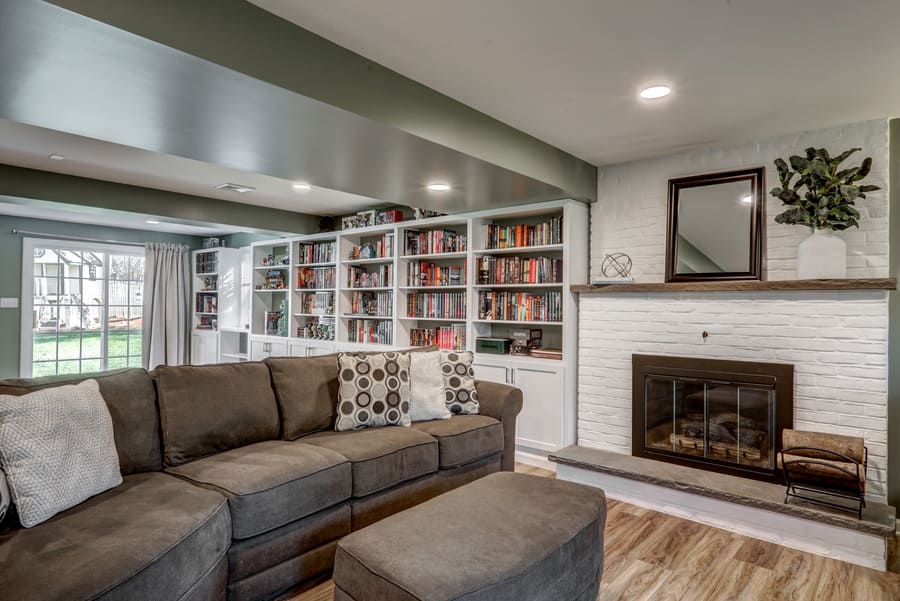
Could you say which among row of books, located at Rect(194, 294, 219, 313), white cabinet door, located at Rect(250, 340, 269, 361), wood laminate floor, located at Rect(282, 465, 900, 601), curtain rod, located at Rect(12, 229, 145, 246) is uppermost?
curtain rod, located at Rect(12, 229, 145, 246)

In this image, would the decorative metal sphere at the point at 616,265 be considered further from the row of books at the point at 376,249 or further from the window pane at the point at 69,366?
the window pane at the point at 69,366

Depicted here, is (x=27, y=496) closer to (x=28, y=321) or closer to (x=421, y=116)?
(x=421, y=116)

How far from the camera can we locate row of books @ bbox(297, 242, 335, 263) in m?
5.98

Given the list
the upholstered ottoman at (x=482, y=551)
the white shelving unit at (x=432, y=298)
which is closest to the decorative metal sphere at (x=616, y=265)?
the white shelving unit at (x=432, y=298)

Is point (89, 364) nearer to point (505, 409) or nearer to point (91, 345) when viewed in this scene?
point (91, 345)

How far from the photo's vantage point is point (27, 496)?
1.65 meters

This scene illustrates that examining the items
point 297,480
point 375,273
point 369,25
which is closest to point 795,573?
point 297,480

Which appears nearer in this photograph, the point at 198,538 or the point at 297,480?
the point at 198,538

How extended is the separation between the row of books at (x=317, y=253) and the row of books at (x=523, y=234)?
2.21 m

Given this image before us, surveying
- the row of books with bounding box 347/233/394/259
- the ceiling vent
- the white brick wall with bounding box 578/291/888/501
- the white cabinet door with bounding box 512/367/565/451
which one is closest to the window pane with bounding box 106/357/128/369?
the ceiling vent

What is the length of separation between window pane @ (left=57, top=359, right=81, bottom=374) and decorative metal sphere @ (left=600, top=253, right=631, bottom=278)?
6454 mm

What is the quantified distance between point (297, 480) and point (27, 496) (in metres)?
0.89

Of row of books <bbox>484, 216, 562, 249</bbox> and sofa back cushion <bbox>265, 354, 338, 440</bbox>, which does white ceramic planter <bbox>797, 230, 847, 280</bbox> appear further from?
sofa back cushion <bbox>265, 354, 338, 440</bbox>

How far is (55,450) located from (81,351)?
19.5ft
